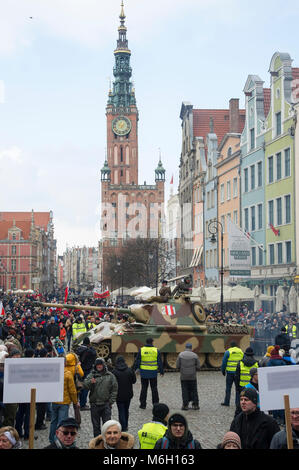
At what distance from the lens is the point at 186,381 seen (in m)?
15.1

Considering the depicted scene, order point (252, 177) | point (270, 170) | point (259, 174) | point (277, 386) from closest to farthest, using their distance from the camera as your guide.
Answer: point (277, 386), point (270, 170), point (259, 174), point (252, 177)

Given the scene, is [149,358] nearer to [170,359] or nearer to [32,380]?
[170,359]

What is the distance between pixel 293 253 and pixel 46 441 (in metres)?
27.7

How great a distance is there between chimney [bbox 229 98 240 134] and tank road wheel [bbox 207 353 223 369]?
33102 mm

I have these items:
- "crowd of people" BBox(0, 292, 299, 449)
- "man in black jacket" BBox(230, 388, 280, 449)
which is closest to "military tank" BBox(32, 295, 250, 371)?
"crowd of people" BBox(0, 292, 299, 449)

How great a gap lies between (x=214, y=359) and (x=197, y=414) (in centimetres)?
804

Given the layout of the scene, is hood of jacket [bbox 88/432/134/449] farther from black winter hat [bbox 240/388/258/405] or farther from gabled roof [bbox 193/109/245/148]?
gabled roof [bbox 193/109/245/148]

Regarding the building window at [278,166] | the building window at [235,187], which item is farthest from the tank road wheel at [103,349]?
the building window at [235,187]

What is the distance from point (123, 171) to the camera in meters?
138

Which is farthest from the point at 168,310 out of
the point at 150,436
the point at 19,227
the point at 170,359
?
the point at 19,227

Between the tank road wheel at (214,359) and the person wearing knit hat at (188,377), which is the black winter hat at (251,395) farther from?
the tank road wheel at (214,359)

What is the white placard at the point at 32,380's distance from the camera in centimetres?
772

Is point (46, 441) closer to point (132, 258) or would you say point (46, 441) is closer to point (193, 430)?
point (193, 430)

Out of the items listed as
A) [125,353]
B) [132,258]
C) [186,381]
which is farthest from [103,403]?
[132,258]
